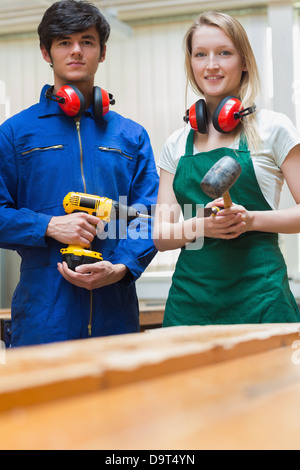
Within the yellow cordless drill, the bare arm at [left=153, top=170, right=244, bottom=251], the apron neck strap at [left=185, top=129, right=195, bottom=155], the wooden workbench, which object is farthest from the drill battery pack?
the wooden workbench

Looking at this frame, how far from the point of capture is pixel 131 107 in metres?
5.20

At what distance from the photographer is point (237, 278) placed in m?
1.74

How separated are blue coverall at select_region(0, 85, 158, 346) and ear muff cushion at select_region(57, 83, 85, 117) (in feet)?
0.20

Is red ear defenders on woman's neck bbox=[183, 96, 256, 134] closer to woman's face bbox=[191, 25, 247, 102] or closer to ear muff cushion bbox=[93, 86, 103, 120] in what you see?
woman's face bbox=[191, 25, 247, 102]

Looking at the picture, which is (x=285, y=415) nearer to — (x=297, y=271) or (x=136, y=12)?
(x=297, y=271)

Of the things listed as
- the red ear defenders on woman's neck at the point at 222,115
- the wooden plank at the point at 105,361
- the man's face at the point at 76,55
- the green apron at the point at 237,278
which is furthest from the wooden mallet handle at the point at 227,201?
the man's face at the point at 76,55

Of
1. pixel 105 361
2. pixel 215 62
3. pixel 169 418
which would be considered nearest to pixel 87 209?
pixel 215 62

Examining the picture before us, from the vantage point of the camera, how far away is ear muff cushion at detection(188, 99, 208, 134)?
1.88 meters

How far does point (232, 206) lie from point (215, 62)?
517mm

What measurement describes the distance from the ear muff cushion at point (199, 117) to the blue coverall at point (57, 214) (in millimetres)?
389

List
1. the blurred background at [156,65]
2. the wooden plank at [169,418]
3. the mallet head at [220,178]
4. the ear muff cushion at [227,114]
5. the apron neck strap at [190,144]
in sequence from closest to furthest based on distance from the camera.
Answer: the wooden plank at [169,418] < the mallet head at [220,178] < the ear muff cushion at [227,114] < the apron neck strap at [190,144] < the blurred background at [156,65]

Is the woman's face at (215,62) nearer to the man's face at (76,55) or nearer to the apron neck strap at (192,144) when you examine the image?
the apron neck strap at (192,144)

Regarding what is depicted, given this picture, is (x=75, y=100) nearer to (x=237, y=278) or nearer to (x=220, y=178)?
(x=220, y=178)

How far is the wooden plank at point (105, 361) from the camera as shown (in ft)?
1.95
